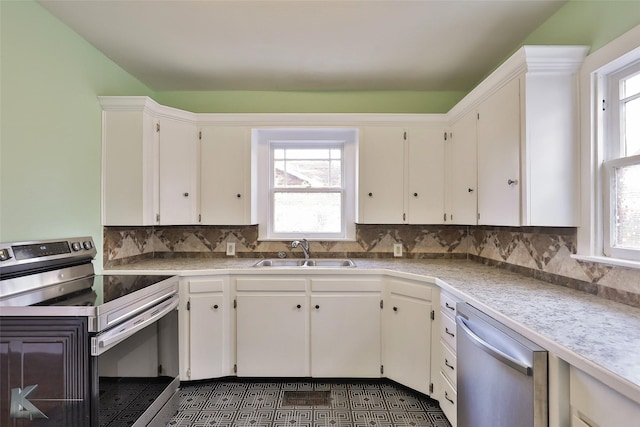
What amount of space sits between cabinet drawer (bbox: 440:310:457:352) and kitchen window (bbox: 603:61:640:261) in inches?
33.3

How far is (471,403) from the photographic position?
1.41m

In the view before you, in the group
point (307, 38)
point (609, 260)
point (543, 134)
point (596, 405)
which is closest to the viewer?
point (596, 405)

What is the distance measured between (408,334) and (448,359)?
1.10ft

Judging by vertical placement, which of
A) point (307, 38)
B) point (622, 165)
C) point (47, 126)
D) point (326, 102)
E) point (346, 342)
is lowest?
point (346, 342)

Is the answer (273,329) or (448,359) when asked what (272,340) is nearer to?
(273,329)

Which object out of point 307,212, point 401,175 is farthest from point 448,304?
point 307,212

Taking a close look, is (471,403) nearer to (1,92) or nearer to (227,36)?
(227,36)

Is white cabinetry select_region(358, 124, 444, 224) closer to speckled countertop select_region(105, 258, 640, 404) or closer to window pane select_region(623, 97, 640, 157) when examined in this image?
speckled countertop select_region(105, 258, 640, 404)

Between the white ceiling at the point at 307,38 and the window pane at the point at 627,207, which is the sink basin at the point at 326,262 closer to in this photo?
the white ceiling at the point at 307,38

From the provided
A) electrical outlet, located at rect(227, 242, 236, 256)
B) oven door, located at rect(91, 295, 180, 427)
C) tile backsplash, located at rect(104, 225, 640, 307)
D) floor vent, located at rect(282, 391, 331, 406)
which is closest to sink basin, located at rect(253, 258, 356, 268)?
tile backsplash, located at rect(104, 225, 640, 307)

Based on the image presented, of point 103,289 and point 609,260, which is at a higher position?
point 609,260

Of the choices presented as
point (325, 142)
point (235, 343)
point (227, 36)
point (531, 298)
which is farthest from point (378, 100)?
point (235, 343)

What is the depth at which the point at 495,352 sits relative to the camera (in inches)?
46.3

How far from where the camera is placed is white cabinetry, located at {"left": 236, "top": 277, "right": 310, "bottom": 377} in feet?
7.18
